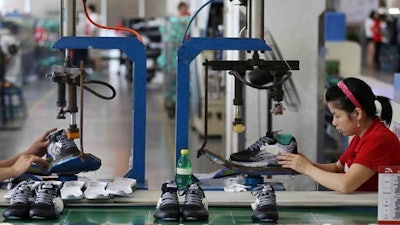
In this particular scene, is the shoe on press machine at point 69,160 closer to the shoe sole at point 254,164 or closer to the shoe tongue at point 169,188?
the shoe tongue at point 169,188

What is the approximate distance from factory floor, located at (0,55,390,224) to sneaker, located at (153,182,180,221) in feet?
0.18

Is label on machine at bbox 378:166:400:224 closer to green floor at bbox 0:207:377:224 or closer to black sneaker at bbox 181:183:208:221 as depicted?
green floor at bbox 0:207:377:224

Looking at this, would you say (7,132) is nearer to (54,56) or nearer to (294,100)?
(294,100)

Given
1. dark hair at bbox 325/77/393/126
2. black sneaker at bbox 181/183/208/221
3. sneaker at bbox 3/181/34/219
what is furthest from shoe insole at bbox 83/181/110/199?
dark hair at bbox 325/77/393/126

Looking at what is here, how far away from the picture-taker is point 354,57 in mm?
10531

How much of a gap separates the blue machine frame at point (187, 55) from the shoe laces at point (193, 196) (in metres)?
0.53

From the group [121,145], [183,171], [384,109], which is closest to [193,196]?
[183,171]

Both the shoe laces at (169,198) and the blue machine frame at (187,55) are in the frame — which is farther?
the blue machine frame at (187,55)

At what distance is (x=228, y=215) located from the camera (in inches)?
141

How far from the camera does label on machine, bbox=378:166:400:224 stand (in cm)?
332

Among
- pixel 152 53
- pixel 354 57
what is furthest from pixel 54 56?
pixel 354 57

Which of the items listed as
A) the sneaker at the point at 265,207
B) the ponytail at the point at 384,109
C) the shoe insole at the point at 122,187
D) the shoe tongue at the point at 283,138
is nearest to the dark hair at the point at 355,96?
the ponytail at the point at 384,109

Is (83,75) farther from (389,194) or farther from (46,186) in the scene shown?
(389,194)

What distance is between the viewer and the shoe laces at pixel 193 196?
3454mm
